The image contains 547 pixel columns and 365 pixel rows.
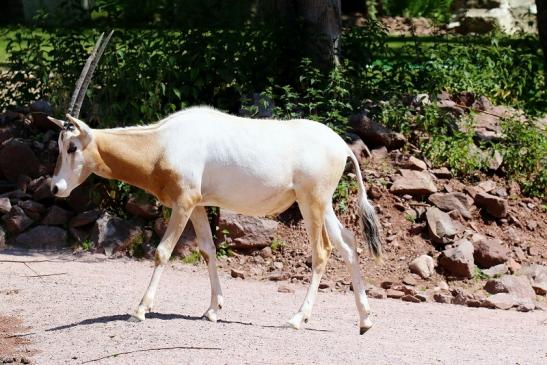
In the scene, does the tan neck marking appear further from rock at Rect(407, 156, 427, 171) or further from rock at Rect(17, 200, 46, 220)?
rock at Rect(407, 156, 427, 171)

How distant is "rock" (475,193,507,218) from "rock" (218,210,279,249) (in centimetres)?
247

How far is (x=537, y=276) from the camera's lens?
11.6 metres

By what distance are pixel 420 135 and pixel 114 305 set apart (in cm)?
529

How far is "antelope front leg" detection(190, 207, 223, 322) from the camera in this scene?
9016 mm

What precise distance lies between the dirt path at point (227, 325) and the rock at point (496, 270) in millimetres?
1002

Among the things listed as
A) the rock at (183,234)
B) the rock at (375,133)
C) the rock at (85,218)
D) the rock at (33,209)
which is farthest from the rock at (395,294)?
the rock at (33,209)

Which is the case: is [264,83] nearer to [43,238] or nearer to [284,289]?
[43,238]

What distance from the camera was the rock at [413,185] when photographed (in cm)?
1252

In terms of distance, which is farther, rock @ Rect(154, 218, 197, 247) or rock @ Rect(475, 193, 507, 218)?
rock @ Rect(475, 193, 507, 218)

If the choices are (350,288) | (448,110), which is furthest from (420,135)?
(350,288)

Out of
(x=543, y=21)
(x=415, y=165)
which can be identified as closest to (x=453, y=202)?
(x=415, y=165)

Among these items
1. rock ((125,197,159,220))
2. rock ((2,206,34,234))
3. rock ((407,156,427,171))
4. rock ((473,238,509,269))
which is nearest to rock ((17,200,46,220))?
rock ((2,206,34,234))

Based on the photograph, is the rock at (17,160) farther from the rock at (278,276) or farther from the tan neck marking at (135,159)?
the tan neck marking at (135,159)

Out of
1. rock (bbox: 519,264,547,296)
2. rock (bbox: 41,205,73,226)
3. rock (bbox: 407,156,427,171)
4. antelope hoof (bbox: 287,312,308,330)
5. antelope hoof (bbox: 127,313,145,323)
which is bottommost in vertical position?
rock (bbox: 519,264,547,296)
